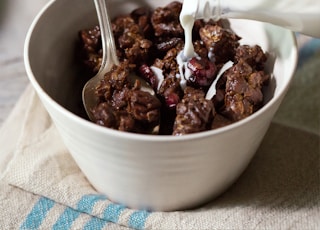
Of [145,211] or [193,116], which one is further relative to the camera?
[145,211]

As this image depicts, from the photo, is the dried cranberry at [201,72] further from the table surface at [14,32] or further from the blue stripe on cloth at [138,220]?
the table surface at [14,32]

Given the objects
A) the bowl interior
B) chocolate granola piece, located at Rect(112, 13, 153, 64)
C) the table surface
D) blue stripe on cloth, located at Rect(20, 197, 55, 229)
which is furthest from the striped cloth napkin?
the table surface

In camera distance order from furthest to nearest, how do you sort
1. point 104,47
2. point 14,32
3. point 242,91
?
point 14,32
point 104,47
point 242,91

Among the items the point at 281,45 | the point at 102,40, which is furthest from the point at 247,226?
the point at 102,40

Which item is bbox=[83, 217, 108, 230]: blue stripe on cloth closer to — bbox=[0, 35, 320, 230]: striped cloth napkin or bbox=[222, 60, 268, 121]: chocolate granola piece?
bbox=[0, 35, 320, 230]: striped cloth napkin

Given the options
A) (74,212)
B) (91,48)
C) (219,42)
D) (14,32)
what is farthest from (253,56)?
(14,32)

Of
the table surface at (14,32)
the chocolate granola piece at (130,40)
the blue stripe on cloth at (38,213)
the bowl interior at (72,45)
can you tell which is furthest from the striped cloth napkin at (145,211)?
the table surface at (14,32)

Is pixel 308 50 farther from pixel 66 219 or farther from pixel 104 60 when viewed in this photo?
pixel 66 219
